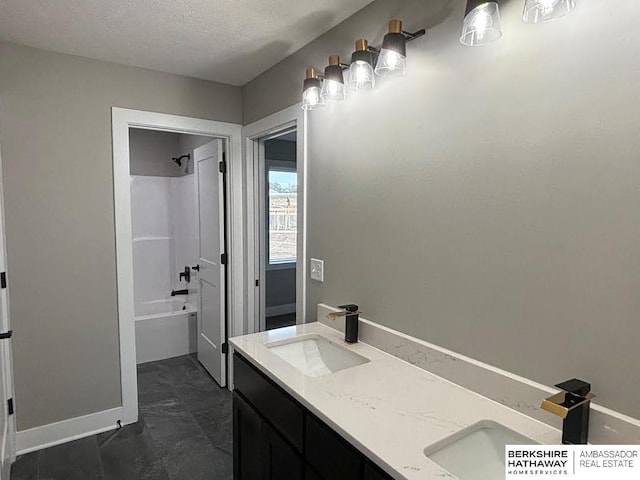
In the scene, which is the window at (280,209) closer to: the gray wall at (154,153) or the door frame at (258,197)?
the gray wall at (154,153)

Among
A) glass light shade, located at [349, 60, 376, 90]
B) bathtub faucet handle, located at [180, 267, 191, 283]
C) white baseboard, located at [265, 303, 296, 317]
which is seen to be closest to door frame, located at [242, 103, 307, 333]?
glass light shade, located at [349, 60, 376, 90]

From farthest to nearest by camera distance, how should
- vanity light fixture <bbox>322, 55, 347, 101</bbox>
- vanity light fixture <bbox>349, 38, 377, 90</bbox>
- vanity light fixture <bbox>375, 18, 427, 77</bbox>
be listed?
vanity light fixture <bbox>322, 55, 347, 101</bbox> → vanity light fixture <bbox>349, 38, 377, 90</bbox> → vanity light fixture <bbox>375, 18, 427, 77</bbox>

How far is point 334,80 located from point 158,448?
2384 mm

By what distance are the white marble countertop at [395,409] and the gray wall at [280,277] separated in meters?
3.46

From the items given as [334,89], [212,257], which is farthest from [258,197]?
[334,89]

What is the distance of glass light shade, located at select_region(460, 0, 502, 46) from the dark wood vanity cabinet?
1275mm

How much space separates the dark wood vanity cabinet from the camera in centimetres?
109

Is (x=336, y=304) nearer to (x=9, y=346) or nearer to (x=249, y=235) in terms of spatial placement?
(x=249, y=235)

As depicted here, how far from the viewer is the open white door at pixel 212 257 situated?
118 inches

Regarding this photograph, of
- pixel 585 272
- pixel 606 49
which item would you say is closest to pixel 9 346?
pixel 585 272

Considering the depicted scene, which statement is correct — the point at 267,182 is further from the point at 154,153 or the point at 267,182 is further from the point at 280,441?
the point at 280,441

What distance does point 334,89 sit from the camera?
1737 millimetres

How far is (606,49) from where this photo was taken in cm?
98

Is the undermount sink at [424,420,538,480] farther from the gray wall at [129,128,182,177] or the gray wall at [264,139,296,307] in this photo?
the gray wall at [264,139,296,307]
